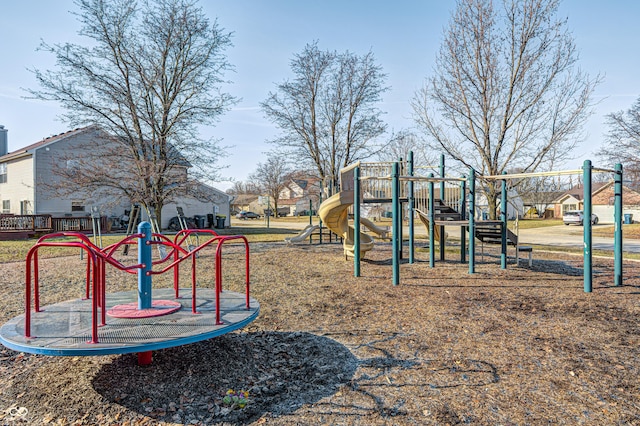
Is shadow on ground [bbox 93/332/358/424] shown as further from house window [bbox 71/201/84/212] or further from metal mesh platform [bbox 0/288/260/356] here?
house window [bbox 71/201/84/212]

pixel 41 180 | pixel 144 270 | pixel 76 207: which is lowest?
pixel 144 270

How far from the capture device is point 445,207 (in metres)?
11.3

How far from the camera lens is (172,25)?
50.4 ft

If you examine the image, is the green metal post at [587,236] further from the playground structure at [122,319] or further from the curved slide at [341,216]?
the playground structure at [122,319]

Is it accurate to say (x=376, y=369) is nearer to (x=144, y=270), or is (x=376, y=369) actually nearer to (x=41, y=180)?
(x=144, y=270)

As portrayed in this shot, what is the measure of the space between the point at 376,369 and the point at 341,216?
309 inches

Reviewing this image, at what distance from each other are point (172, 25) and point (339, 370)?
15112mm

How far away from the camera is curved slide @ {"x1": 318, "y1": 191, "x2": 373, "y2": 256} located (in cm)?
1002

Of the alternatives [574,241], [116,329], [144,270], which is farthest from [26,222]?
[574,241]

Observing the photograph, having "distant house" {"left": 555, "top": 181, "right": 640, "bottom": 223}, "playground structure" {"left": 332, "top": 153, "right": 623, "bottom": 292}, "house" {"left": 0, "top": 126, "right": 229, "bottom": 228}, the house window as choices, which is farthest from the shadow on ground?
"distant house" {"left": 555, "top": 181, "right": 640, "bottom": 223}

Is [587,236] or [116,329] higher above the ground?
[587,236]

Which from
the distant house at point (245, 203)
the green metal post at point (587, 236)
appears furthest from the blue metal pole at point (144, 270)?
the distant house at point (245, 203)

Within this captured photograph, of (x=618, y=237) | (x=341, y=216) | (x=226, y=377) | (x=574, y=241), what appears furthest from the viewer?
(x=574, y=241)

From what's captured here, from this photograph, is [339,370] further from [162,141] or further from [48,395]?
[162,141]
